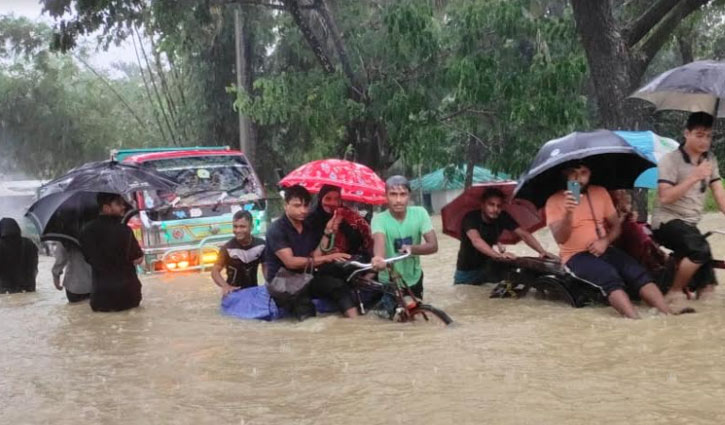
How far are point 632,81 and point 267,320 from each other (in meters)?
6.82

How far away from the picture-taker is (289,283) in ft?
25.0

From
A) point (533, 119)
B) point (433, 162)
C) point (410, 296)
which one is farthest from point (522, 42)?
point (410, 296)

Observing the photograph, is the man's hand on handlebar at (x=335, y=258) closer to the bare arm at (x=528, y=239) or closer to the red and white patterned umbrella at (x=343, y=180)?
the red and white patterned umbrella at (x=343, y=180)

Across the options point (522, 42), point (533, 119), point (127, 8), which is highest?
point (127, 8)

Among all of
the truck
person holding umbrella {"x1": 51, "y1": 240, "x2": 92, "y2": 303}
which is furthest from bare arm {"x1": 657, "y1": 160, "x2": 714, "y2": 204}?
the truck

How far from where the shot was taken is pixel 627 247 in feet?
25.9

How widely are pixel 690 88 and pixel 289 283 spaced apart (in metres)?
3.75

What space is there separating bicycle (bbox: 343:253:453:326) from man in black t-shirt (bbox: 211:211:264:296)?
1438mm

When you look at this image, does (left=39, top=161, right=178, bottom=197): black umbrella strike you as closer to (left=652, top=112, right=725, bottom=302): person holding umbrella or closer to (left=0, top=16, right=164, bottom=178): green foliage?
(left=652, top=112, right=725, bottom=302): person holding umbrella

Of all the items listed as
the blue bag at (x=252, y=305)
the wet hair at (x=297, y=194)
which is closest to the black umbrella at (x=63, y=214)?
the blue bag at (x=252, y=305)

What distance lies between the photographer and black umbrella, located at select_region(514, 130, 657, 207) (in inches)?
279

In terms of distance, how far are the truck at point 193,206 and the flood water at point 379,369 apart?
3094 mm

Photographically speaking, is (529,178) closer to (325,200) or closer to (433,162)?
(325,200)

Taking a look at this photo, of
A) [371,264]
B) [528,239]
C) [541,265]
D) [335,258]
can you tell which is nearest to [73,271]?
[335,258]
